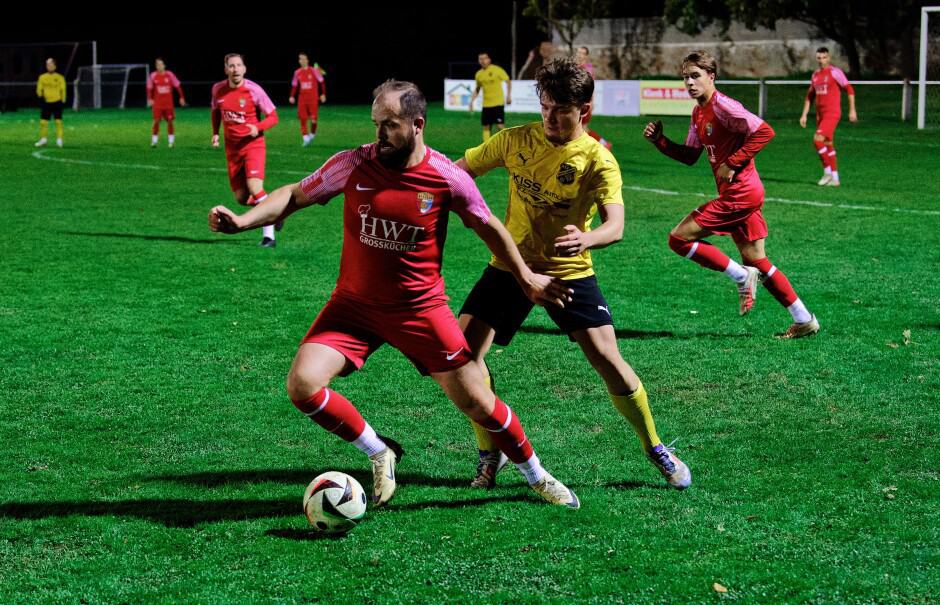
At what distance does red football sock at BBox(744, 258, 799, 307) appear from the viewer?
8.66 metres

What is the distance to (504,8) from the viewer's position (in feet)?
193

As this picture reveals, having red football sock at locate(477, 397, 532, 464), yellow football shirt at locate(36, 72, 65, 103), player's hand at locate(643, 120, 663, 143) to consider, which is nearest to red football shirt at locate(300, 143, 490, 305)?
red football sock at locate(477, 397, 532, 464)

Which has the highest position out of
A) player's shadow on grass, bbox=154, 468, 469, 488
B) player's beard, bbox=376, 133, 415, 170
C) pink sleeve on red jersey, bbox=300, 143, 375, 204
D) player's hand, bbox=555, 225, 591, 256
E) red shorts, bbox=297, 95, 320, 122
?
red shorts, bbox=297, 95, 320, 122

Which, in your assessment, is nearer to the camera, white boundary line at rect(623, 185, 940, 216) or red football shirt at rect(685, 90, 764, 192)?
red football shirt at rect(685, 90, 764, 192)

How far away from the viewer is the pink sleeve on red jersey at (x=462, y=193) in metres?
4.84

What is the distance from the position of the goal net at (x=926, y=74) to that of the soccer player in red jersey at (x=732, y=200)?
1976cm

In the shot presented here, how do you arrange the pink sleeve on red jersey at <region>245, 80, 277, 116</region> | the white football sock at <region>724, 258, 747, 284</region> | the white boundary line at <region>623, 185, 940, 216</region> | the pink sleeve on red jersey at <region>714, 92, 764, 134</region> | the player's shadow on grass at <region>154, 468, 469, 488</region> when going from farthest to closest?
the white boundary line at <region>623, 185, 940, 216</region>
the pink sleeve on red jersey at <region>245, 80, 277, 116</region>
the white football sock at <region>724, 258, 747, 284</region>
the pink sleeve on red jersey at <region>714, 92, 764, 134</region>
the player's shadow on grass at <region>154, 468, 469, 488</region>

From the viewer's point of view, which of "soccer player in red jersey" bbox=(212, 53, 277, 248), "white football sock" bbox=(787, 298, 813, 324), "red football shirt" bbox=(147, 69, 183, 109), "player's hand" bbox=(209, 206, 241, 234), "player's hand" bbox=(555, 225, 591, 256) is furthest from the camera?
"red football shirt" bbox=(147, 69, 183, 109)

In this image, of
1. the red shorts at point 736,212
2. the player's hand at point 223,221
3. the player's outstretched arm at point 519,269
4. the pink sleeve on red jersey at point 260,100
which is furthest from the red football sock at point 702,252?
the pink sleeve on red jersey at point 260,100

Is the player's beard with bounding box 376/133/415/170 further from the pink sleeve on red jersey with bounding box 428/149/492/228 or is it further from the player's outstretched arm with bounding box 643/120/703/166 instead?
the player's outstretched arm with bounding box 643/120/703/166

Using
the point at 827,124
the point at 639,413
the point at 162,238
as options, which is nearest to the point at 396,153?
the point at 639,413

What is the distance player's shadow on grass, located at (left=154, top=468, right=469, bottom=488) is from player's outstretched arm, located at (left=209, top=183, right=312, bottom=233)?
4.39ft

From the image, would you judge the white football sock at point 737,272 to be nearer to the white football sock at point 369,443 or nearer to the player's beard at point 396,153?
the white football sock at point 369,443

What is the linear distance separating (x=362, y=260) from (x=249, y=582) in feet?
4.66
